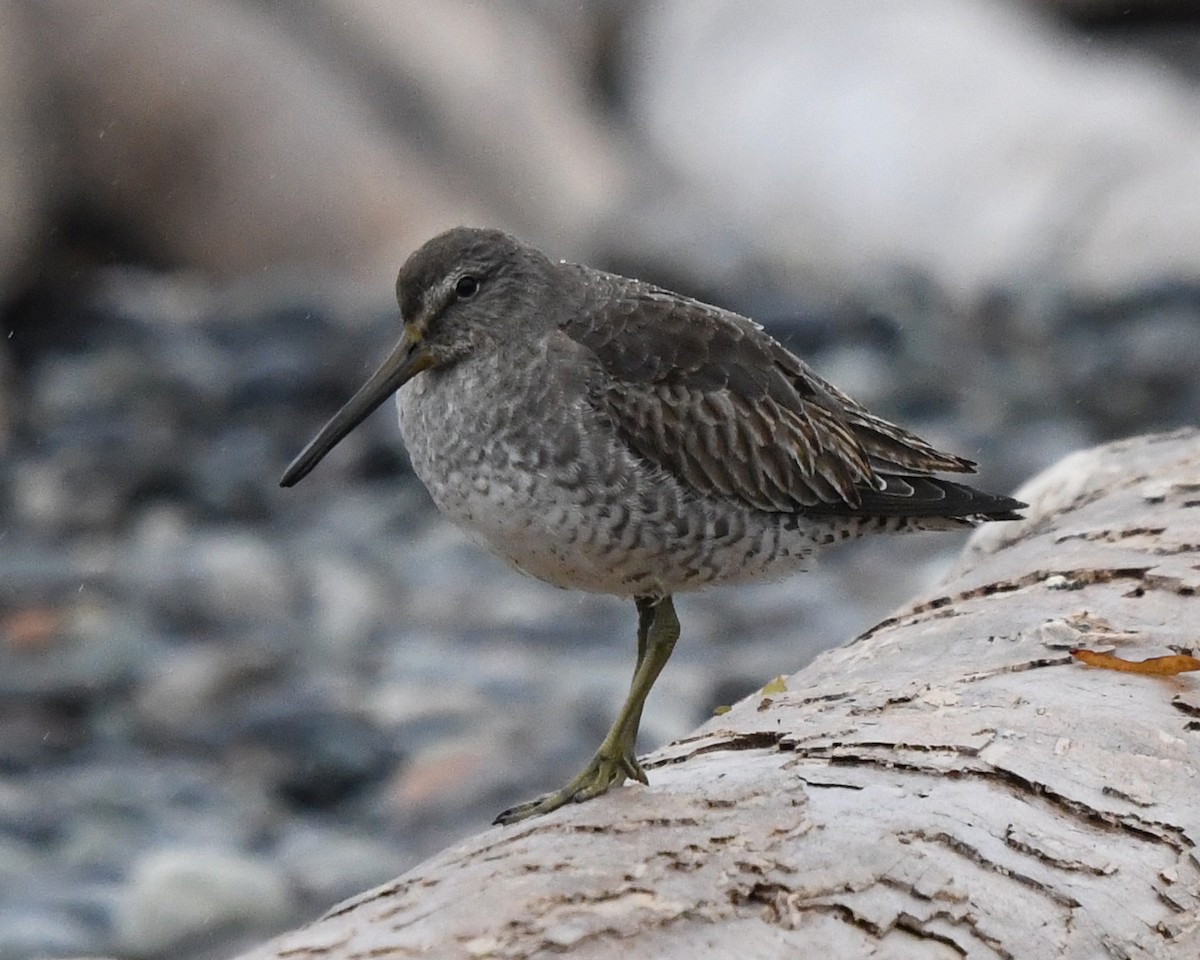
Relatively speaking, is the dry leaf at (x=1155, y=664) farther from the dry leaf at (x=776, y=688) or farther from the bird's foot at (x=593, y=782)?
the bird's foot at (x=593, y=782)

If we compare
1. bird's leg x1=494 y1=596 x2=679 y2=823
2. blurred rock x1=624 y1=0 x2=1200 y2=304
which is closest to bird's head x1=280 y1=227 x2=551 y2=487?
bird's leg x1=494 y1=596 x2=679 y2=823

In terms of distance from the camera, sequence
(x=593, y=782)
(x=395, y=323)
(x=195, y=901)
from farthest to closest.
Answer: (x=395, y=323) → (x=195, y=901) → (x=593, y=782)

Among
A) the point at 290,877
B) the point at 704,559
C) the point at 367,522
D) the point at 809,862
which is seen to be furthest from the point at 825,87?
the point at 809,862

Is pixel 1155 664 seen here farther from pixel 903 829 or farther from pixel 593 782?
pixel 593 782

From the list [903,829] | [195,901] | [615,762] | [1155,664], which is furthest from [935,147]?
[903,829]

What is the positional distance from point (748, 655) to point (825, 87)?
597 centimetres

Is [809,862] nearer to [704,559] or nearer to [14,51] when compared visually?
[704,559]

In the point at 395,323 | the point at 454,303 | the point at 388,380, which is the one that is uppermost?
the point at 395,323

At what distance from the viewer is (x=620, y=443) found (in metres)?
4.18

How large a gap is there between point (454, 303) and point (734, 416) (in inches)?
29.1

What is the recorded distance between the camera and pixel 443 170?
12.1 meters

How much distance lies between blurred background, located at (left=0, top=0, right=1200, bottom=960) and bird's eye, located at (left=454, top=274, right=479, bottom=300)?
332 cm

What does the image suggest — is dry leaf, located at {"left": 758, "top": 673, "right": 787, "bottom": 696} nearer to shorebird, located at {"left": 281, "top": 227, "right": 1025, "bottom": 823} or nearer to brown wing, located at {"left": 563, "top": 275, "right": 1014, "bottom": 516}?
shorebird, located at {"left": 281, "top": 227, "right": 1025, "bottom": 823}

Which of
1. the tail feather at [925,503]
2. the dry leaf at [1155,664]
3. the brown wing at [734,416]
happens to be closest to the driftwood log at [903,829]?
the dry leaf at [1155,664]
